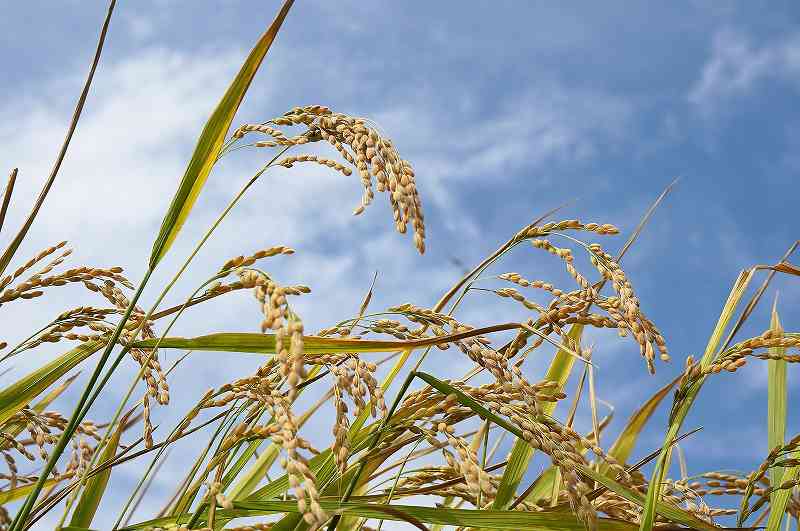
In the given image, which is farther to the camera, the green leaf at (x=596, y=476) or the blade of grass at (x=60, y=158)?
the blade of grass at (x=60, y=158)

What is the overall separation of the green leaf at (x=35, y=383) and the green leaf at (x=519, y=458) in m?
0.91

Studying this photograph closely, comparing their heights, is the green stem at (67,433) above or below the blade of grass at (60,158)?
below

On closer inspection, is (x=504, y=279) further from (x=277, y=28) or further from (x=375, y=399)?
(x=277, y=28)

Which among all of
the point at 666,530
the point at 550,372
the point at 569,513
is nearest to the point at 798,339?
the point at 666,530

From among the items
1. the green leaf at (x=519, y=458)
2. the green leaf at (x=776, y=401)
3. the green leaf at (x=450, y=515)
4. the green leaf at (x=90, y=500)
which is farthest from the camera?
the green leaf at (x=776, y=401)

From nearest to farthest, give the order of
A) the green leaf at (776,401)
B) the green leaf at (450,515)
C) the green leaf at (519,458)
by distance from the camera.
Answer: the green leaf at (450,515) < the green leaf at (519,458) < the green leaf at (776,401)

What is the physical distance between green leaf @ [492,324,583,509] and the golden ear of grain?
2.71 feet

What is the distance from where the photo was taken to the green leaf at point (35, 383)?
1.81 m

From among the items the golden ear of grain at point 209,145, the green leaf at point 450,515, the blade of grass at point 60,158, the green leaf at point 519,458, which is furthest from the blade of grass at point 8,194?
the green leaf at point 519,458

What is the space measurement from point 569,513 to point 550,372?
0.86 meters

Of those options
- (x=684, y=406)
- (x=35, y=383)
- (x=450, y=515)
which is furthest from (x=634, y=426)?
(x=35, y=383)

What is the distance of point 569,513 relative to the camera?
1.40 meters

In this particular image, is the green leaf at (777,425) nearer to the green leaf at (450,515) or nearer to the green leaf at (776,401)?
the green leaf at (776,401)

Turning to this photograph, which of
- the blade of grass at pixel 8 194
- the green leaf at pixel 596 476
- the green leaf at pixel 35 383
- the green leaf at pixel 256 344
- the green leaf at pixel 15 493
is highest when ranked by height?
the blade of grass at pixel 8 194
